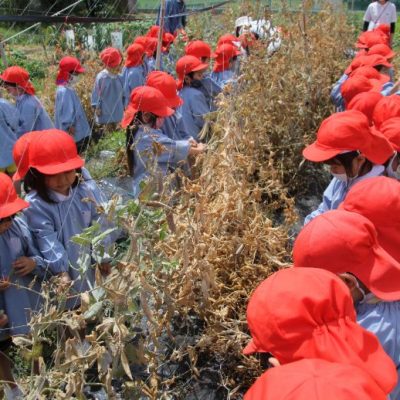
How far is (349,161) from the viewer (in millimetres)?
2240

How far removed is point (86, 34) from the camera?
917 cm

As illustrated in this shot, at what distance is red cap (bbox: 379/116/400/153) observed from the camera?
98.0 inches

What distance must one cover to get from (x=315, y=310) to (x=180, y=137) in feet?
8.88

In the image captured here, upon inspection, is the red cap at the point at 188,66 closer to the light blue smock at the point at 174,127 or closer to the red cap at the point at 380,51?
the light blue smock at the point at 174,127

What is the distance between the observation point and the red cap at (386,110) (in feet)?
8.95

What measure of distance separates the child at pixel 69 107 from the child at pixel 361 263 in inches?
145

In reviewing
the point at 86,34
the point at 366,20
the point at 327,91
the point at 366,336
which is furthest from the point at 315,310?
the point at 86,34

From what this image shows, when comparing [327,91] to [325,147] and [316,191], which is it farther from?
[325,147]

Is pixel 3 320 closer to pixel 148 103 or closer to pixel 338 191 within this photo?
pixel 148 103

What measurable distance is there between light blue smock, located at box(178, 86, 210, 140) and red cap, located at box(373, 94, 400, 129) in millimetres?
Result: 1440

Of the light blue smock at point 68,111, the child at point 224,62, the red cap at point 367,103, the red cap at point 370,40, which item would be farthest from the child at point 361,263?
the red cap at point 370,40

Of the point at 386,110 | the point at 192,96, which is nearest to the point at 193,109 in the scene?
the point at 192,96

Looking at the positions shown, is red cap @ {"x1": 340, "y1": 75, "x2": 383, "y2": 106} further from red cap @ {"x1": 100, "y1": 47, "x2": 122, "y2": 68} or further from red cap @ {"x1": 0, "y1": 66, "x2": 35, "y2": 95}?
red cap @ {"x1": 100, "y1": 47, "x2": 122, "y2": 68}

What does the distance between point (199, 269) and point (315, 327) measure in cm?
80
